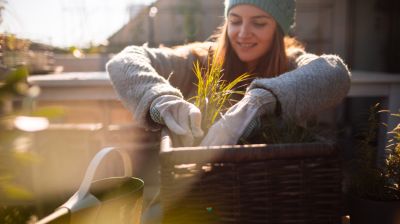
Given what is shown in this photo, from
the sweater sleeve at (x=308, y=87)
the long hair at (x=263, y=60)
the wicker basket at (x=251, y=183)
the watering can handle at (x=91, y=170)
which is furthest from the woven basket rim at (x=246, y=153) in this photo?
the long hair at (x=263, y=60)

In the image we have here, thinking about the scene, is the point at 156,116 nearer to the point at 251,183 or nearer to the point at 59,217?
the point at 251,183

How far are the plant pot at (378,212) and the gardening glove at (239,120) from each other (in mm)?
251

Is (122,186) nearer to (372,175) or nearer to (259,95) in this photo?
(259,95)

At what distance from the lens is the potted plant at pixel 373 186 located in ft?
2.09

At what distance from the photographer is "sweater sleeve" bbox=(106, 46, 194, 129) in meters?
0.89

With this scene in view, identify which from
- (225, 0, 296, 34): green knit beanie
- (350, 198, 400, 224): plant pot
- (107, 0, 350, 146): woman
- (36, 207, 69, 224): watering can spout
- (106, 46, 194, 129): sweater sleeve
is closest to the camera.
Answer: (36, 207, 69, 224): watering can spout

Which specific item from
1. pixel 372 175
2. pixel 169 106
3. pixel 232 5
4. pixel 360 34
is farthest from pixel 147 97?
pixel 360 34

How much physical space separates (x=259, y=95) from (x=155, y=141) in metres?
1.67

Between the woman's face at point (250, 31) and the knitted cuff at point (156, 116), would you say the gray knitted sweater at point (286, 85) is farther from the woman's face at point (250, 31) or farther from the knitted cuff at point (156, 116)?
the woman's face at point (250, 31)

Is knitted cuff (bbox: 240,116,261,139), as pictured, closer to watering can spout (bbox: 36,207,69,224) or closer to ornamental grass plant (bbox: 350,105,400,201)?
ornamental grass plant (bbox: 350,105,400,201)

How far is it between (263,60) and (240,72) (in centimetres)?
11

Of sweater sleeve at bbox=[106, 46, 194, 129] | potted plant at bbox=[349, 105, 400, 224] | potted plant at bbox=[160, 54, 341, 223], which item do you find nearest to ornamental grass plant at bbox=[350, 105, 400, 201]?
potted plant at bbox=[349, 105, 400, 224]

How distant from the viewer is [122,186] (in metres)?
0.61

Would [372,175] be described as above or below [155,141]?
above
